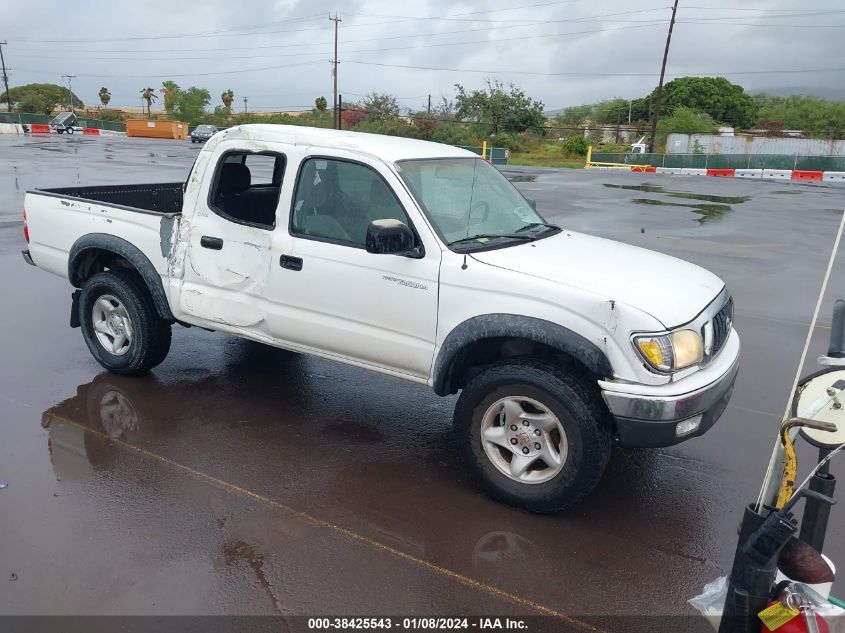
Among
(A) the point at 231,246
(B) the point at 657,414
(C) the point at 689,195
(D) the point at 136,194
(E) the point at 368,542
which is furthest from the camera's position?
(C) the point at 689,195

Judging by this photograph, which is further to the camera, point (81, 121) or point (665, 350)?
point (81, 121)

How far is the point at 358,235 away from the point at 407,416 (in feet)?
4.91

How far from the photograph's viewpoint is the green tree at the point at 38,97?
Answer: 86494 millimetres

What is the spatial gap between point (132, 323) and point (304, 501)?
2348 millimetres

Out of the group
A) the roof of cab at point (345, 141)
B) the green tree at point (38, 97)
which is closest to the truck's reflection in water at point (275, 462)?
the roof of cab at point (345, 141)

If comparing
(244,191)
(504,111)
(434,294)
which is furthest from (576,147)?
(434,294)

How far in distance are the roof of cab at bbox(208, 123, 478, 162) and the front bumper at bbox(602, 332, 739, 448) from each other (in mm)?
2047

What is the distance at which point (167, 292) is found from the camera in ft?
16.8

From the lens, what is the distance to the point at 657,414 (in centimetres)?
343

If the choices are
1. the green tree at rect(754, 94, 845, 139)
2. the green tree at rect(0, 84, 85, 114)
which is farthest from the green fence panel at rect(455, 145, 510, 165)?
the green tree at rect(0, 84, 85, 114)

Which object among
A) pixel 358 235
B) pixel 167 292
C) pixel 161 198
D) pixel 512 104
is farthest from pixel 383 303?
pixel 512 104

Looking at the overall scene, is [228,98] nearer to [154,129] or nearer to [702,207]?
[154,129]

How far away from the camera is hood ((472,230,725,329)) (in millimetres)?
3602

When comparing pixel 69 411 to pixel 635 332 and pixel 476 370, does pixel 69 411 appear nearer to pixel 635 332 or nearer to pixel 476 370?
pixel 476 370
